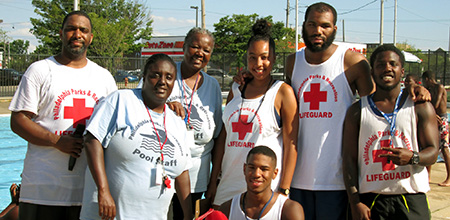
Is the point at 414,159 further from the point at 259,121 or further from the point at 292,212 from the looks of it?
the point at 259,121

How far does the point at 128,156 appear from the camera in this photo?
2.55m

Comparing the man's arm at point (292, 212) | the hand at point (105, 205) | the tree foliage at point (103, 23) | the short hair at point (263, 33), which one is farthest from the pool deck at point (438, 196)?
the tree foliage at point (103, 23)

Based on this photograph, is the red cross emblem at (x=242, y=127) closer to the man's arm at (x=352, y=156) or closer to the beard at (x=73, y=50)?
the man's arm at (x=352, y=156)

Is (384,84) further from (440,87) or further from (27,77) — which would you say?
(440,87)

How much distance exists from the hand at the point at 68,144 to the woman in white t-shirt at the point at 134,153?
9.4 inches

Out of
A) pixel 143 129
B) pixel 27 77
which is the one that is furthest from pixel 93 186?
pixel 27 77

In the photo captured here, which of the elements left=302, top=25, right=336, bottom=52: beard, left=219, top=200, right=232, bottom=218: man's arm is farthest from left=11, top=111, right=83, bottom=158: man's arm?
left=302, top=25, right=336, bottom=52: beard

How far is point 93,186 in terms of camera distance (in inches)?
102

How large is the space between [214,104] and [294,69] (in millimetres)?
685

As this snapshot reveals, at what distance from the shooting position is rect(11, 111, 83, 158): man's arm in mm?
2771

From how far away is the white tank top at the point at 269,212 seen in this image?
2.82 metres

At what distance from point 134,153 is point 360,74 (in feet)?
5.29

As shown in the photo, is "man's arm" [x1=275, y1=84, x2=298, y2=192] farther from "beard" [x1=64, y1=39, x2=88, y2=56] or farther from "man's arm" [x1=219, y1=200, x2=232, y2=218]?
"beard" [x1=64, y1=39, x2=88, y2=56]

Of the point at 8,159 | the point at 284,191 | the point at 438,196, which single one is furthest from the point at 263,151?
the point at 8,159
